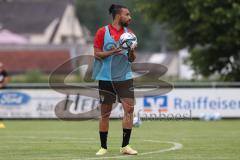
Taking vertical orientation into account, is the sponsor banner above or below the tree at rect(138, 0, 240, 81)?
below

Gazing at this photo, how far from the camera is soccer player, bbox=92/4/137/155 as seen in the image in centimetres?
1238

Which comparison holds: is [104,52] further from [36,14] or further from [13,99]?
[36,14]

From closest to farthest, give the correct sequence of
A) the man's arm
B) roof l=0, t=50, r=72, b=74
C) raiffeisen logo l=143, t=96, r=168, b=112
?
the man's arm
raiffeisen logo l=143, t=96, r=168, b=112
roof l=0, t=50, r=72, b=74

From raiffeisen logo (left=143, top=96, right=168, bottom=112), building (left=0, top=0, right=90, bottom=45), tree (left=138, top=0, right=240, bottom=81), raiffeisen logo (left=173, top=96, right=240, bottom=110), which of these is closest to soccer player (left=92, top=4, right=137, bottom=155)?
raiffeisen logo (left=143, top=96, right=168, bottom=112)

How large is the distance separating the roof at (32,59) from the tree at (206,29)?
44972 millimetres

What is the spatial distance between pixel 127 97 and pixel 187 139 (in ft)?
13.7

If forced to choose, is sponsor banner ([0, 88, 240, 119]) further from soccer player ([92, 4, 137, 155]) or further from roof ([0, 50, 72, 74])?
roof ([0, 50, 72, 74])

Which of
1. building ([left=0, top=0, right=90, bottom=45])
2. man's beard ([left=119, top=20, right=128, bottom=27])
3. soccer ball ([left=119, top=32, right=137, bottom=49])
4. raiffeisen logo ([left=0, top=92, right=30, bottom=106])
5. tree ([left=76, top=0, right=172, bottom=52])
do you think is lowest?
raiffeisen logo ([left=0, top=92, right=30, bottom=106])

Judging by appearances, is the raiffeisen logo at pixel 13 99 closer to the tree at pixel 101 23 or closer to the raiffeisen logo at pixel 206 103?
the raiffeisen logo at pixel 206 103

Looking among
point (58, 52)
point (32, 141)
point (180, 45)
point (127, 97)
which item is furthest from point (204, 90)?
point (58, 52)

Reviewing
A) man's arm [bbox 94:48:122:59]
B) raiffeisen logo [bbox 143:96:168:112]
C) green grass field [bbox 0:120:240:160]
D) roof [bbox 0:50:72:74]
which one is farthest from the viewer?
roof [bbox 0:50:72:74]

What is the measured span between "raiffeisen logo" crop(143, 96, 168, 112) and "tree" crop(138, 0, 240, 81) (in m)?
7.62

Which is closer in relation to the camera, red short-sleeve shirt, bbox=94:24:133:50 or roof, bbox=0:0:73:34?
red short-sleeve shirt, bbox=94:24:133:50

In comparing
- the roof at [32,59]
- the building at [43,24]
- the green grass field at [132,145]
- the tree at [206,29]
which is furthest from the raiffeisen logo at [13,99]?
the roof at [32,59]
